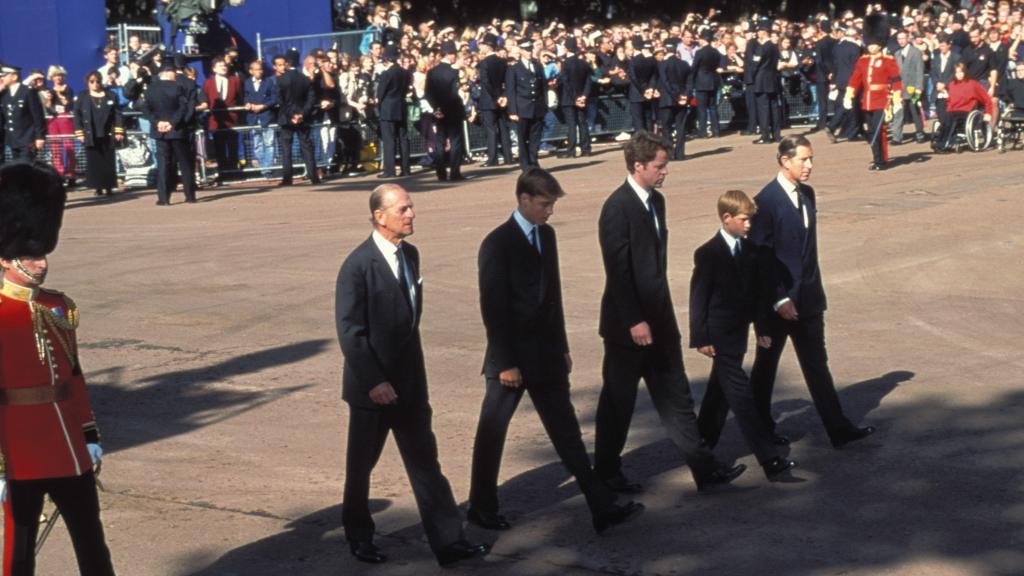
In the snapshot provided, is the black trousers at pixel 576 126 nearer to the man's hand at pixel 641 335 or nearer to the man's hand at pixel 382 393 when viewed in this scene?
the man's hand at pixel 641 335

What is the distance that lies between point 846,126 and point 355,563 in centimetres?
2233

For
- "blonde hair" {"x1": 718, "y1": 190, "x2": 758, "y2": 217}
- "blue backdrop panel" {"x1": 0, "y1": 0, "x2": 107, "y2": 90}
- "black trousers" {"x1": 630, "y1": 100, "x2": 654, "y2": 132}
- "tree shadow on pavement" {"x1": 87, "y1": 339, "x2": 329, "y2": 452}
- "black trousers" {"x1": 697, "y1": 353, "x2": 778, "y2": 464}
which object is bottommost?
"tree shadow on pavement" {"x1": 87, "y1": 339, "x2": 329, "y2": 452}

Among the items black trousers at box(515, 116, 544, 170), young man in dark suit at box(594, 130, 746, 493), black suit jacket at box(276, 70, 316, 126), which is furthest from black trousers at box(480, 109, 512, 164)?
young man in dark suit at box(594, 130, 746, 493)

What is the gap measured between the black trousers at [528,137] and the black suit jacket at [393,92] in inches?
76.1

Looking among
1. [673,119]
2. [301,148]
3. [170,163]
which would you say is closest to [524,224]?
[170,163]

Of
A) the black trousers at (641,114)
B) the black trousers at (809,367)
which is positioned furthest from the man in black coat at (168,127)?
the black trousers at (809,367)

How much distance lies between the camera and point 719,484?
8430 mm

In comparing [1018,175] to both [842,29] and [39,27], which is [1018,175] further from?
[39,27]

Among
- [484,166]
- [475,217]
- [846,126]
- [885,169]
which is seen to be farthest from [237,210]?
[846,126]

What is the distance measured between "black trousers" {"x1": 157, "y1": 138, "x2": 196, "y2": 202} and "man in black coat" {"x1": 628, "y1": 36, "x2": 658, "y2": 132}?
27.5 ft

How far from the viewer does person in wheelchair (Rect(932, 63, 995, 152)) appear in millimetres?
24234

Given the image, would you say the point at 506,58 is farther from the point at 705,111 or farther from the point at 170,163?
the point at 170,163

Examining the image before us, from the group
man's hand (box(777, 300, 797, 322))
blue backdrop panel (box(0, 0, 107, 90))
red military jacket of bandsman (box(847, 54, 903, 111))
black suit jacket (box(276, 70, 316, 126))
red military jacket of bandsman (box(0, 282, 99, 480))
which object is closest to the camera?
red military jacket of bandsman (box(0, 282, 99, 480))

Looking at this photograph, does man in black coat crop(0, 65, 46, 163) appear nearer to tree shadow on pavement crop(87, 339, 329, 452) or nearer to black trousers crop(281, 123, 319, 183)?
black trousers crop(281, 123, 319, 183)
